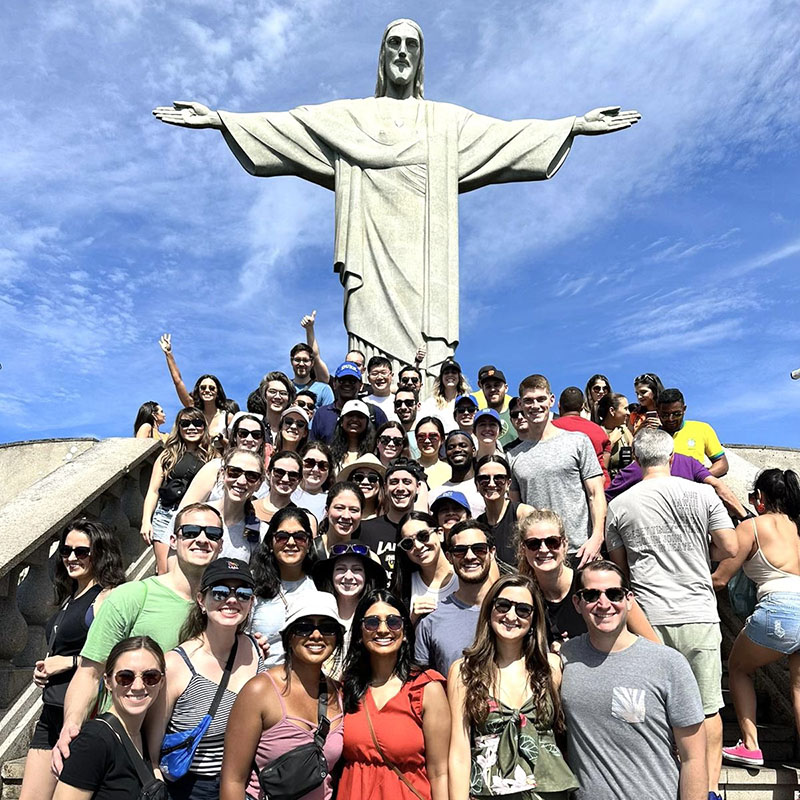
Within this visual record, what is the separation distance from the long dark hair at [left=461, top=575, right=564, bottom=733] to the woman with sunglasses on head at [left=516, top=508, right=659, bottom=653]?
0.35m

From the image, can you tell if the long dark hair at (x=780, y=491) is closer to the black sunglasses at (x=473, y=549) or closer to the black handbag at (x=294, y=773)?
the black sunglasses at (x=473, y=549)

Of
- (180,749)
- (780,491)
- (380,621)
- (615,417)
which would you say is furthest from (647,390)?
(180,749)

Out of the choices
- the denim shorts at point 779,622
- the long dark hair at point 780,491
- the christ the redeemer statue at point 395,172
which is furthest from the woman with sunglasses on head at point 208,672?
the christ the redeemer statue at point 395,172

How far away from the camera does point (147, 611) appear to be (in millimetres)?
2990

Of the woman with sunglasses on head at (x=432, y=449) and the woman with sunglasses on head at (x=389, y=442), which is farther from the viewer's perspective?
the woman with sunglasses on head at (x=432, y=449)

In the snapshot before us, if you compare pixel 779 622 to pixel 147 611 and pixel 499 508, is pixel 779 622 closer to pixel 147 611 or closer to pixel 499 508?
pixel 499 508

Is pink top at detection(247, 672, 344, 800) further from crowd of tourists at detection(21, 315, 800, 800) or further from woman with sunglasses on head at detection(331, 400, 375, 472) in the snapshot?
woman with sunglasses on head at detection(331, 400, 375, 472)

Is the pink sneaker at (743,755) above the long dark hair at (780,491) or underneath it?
underneath

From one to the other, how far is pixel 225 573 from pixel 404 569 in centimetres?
111

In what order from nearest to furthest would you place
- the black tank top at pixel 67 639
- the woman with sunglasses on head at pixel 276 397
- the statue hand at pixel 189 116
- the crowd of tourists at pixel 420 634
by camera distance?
the crowd of tourists at pixel 420 634 < the black tank top at pixel 67 639 < the woman with sunglasses on head at pixel 276 397 < the statue hand at pixel 189 116

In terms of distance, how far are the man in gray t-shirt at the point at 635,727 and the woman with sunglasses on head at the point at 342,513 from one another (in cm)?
134

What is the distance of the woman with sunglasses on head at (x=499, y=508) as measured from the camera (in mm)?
3893

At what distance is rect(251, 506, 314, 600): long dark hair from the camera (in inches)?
128

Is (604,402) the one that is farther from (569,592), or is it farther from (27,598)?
(27,598)
